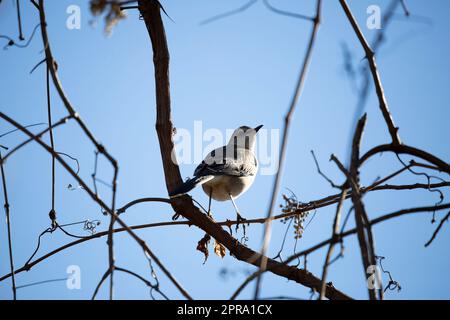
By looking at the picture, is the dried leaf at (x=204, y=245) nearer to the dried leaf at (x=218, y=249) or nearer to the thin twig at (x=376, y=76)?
the dried leaf at (x=218, y=249)

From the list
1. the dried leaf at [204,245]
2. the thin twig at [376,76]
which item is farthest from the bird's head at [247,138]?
the thin twig at [376,76]

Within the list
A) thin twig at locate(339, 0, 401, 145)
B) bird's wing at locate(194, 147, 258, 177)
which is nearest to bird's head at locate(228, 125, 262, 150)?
bird's wing at locate(194, 147, 258, 177)

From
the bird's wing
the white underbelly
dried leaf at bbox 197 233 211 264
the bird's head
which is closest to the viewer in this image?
dried leaf at bbox 197 233 211 264

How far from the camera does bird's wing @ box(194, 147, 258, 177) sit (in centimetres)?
539

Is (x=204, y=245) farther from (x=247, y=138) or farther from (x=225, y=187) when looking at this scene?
(x=247, y=138)

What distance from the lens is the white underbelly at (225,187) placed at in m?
5.62

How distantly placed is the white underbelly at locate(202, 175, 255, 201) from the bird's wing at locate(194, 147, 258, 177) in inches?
2.8

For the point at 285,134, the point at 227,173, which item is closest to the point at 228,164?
the point at 227,173

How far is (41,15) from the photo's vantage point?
2262 millimetres

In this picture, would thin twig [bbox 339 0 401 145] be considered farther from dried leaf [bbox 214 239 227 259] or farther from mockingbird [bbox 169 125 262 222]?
mockingbird [bbox 169 125 262 222]

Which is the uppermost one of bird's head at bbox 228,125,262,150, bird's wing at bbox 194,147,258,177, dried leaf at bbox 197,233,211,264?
bird's head at bbox 228,125,262,150
